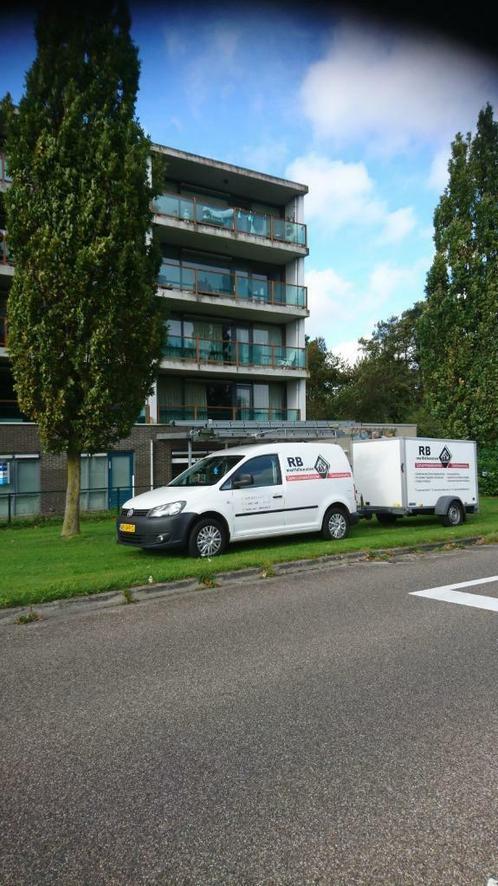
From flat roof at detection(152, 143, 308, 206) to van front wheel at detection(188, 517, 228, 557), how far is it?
758 inches

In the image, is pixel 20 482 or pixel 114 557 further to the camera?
pixel 20 482

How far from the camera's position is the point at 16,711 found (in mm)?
3867

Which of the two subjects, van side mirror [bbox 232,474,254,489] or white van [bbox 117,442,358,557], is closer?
white van [bbox 117,442,358,557]

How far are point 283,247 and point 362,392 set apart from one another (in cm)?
1881

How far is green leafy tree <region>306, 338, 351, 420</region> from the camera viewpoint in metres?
46.2

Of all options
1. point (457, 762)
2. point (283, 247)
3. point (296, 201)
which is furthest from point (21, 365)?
point (296, 201)

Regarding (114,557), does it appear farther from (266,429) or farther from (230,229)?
(230,229)

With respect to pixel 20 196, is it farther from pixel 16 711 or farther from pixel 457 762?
pixel 457 762

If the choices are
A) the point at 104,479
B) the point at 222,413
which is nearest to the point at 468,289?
the point at 222,413

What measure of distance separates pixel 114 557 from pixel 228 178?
21257mm

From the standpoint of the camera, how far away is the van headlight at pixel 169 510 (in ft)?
30.9

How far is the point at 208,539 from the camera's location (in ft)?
31.6

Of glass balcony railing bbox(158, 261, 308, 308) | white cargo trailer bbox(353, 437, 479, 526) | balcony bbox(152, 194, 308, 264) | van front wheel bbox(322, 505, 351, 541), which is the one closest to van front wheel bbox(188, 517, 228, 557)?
van front wheel bbox(322, 505, 351, 541)

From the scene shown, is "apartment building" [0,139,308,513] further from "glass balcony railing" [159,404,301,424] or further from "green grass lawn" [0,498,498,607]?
"green grass lawn" [0,498,498,607]
